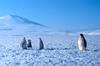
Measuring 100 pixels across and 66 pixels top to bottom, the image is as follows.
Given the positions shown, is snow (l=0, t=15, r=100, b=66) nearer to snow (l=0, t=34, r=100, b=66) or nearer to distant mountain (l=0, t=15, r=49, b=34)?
snow (l=0, t=34, r=100, b=66)

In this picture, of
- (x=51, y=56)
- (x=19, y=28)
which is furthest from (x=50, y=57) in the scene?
(x=19, y=28)

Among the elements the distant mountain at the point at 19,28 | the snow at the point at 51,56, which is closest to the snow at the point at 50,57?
the snow at the point at 51,56

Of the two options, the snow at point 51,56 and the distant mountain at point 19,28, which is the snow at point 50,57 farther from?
the distant mountain at point 19,28

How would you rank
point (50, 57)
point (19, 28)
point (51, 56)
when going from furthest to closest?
point (19, 28), point (51, 56), point (50, 57)

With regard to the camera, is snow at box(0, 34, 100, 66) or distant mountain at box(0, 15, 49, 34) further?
distant mountain at box(0, 15, 49, 34)

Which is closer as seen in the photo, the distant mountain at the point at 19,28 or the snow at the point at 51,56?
the snow at the point at 51,56

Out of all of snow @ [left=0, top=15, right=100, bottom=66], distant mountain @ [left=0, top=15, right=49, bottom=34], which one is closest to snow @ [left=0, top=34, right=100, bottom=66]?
snow @ [left=0, top=15, right=100, bottom=66]

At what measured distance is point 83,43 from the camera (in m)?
13.8

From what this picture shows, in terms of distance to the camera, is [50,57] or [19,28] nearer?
[50,57]

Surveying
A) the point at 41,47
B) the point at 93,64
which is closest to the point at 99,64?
the point at 93,64

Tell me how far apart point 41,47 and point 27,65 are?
22.1 ft

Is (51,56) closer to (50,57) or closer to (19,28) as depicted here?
(50,57)

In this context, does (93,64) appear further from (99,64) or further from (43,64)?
(43,64)

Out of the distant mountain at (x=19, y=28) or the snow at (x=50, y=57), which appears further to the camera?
the distant mountain at (x=19, y=28)
